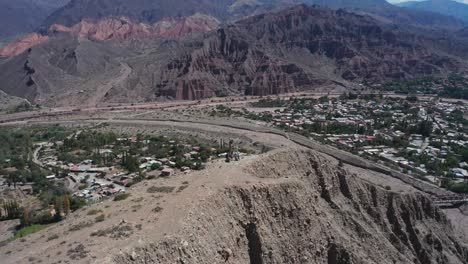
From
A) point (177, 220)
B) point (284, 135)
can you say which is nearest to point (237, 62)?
point (284, 135)

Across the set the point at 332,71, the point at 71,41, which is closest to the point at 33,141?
the point at 71,41

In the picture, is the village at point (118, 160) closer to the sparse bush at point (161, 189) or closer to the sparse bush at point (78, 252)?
the sparse bush at point (161, 189)

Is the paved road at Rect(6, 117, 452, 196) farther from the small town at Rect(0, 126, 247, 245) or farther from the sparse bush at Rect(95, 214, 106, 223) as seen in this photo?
the sparse bush at Rect(95, 214, 106, 223)

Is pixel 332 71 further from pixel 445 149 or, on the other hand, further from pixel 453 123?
pixel 445 149

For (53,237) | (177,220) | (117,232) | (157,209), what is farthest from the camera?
(157,209)

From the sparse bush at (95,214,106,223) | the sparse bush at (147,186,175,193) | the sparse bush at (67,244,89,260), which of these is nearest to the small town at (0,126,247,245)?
the sparse bush at (147,186,175,193)

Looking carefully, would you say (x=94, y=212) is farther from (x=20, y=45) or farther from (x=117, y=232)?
(x=20, y=45)

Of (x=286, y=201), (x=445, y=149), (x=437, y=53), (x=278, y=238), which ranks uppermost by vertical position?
(x=437, y=53)
